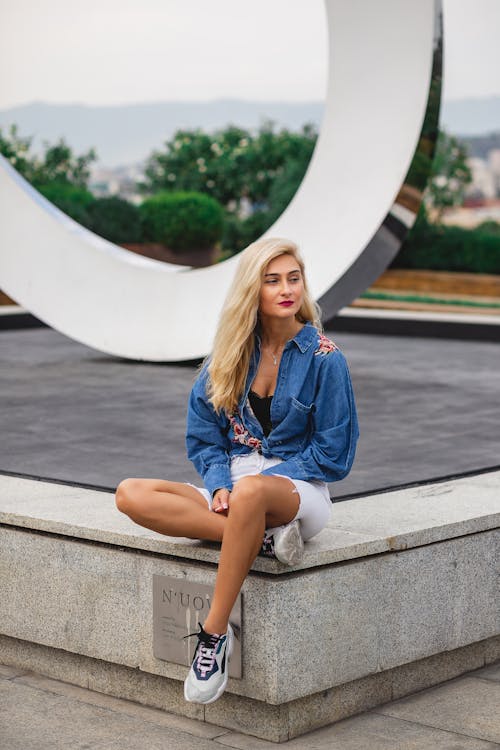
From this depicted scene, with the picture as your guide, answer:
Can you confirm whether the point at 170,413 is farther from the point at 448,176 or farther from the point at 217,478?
the point at 448,176

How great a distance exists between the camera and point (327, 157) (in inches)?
342

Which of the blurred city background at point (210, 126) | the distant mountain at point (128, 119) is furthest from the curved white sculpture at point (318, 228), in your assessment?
the distant mountain at point (128, 119)

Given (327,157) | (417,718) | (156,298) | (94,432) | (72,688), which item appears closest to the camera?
(417,718)

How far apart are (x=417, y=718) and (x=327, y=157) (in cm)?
519

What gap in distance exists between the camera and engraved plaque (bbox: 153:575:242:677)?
4000 millimetres

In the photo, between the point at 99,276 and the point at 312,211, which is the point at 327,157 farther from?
the point at 99,276

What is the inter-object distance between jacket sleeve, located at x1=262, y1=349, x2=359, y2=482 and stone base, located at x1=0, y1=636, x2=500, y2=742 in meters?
0.72

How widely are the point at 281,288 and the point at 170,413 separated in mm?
3674

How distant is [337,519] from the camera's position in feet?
14.7

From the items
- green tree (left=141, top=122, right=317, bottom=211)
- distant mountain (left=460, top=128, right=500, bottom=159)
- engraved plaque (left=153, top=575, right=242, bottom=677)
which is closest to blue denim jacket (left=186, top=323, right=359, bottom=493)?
engraved plaque (left=153, top=575, right=242, bottom=677)

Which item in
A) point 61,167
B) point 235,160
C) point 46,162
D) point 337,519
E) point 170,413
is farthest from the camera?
point 61,167

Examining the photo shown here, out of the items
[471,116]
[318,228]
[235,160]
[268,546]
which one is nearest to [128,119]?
[235,160]

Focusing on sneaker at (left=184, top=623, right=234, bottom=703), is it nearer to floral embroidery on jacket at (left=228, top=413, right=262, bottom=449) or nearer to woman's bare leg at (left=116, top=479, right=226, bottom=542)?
woman's bare leg at (left=116, top=479, right=226, bottom=542)

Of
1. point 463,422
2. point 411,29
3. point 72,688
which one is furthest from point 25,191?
point 72,688
